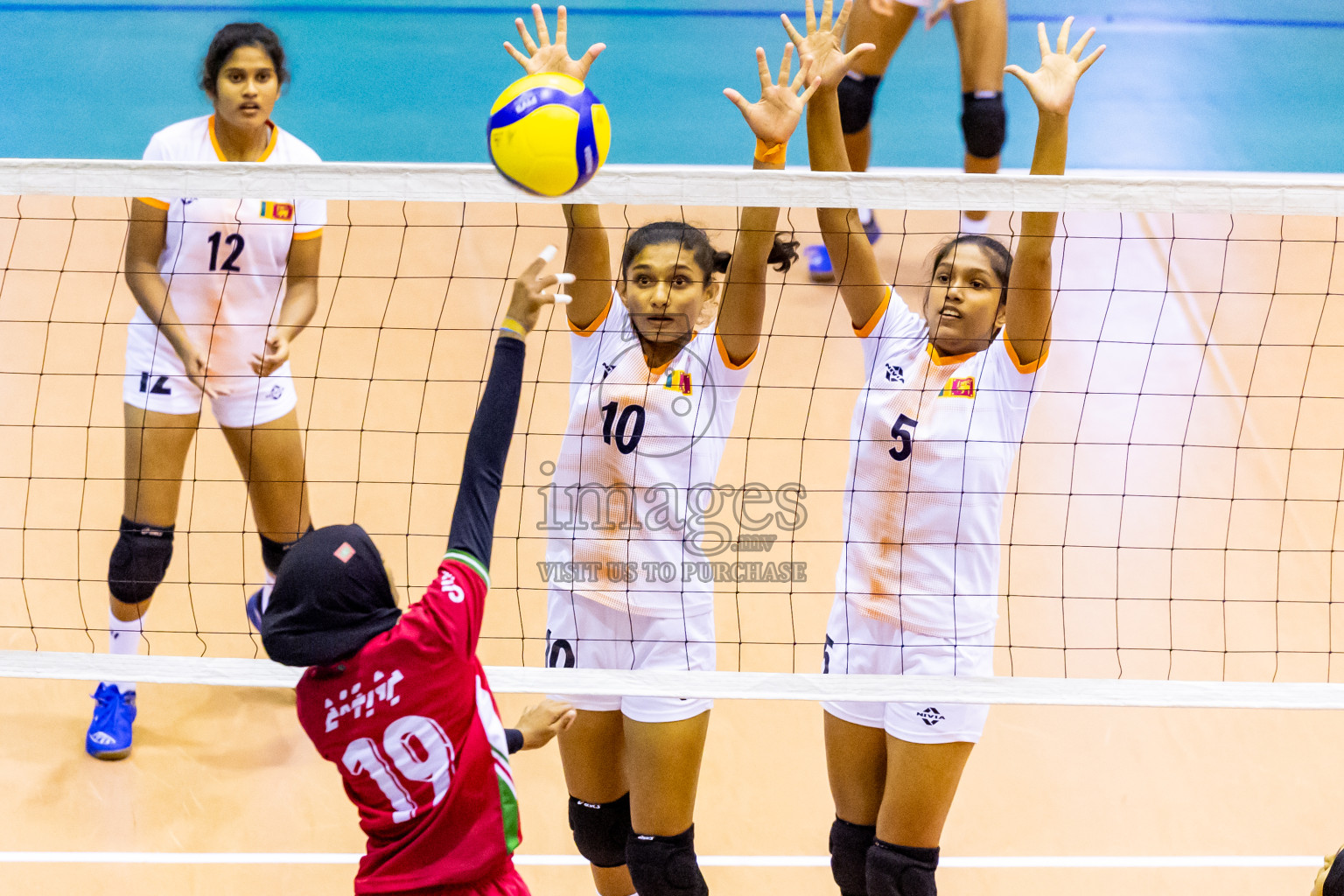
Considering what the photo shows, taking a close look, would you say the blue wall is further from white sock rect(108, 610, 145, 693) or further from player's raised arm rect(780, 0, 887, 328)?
player's raised arm rect(780, 0, 887, 328)

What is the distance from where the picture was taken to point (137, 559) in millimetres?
3574

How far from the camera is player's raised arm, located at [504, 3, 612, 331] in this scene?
2.78 m

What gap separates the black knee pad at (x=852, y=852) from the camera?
287cm

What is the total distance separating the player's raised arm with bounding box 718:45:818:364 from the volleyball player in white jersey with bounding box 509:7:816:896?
2cm

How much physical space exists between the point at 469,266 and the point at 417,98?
2.33 m

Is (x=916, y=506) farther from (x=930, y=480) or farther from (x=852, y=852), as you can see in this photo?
(x=852, y=852)

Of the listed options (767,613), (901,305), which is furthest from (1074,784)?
(901,305)

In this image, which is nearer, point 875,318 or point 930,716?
point 930,716

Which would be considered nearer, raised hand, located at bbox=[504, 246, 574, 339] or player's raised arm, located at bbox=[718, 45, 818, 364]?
raised hand, located at bbox=[504, 246, 574, 339]

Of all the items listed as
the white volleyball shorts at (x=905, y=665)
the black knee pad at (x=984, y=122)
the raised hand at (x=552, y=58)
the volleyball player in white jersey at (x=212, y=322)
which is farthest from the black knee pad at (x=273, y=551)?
the black knee pad at (x=984, y=122)

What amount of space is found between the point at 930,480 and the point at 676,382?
2.00ft

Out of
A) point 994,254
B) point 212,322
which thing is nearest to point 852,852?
point 994,254

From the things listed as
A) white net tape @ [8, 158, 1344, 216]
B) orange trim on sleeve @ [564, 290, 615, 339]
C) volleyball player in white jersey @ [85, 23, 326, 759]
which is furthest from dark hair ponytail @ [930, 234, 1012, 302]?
volleyball player in white jersey @ [85, 23, 326, 759]

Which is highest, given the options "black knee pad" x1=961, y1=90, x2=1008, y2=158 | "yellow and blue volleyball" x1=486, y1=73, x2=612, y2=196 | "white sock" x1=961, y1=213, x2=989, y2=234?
"black knee pad" x1=961, y1=90, x2=1008, y2=158
